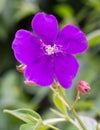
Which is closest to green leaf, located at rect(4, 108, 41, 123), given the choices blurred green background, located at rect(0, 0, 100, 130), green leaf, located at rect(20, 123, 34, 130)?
green leaf, located at rect(20, 123, 34, 130)

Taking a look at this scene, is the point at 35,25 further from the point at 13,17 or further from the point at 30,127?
the point at 13,17

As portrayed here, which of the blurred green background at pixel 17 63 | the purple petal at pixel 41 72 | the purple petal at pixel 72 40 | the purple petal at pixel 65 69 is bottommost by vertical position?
the blurred green background at pixel 17 63

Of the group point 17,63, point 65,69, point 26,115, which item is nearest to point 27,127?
point 26,115

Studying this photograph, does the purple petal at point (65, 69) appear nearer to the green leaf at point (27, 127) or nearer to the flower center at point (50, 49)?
the flower center at point (50, 49)

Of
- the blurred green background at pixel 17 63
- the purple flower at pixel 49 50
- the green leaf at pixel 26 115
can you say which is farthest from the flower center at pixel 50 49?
the blurred green background at pixel 17 63

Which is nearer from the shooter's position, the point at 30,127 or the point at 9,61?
the point at 30,127

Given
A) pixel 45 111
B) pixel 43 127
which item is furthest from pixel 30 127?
pixel 45 111

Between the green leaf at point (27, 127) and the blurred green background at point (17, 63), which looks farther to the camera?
the blurred green background at point (17, 63)
